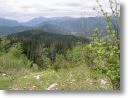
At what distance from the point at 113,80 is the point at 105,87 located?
105 mm

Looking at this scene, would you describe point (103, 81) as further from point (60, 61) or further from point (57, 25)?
point (57, 25)

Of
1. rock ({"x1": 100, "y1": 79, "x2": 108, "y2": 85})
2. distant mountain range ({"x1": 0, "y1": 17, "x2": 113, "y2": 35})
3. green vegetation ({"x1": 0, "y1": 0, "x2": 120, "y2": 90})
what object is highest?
distant mountain range ({"x1": 0, "y1": 17, "x2": 113, "y2": 35})

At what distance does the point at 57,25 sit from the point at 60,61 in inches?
13.5

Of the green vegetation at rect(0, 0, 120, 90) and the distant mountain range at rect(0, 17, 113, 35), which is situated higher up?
the distant mountain range at rect(0, 17, 113, 35)

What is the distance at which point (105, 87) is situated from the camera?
180 ft

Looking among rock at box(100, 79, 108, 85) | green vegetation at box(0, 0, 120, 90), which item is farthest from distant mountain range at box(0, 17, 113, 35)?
rock at box(100, 79, 108, 85)

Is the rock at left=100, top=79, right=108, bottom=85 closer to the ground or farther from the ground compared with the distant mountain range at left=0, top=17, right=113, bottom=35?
closer to the ground

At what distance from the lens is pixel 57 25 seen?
180ft

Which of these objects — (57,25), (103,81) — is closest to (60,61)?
(57,25)

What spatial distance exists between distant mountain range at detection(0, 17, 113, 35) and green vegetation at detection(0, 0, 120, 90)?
0.05 meters

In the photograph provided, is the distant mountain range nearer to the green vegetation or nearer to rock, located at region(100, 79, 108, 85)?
the green vegetation

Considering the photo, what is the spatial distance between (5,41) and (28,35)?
23cm

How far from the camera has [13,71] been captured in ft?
180

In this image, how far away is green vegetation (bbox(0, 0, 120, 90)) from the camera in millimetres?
54750
